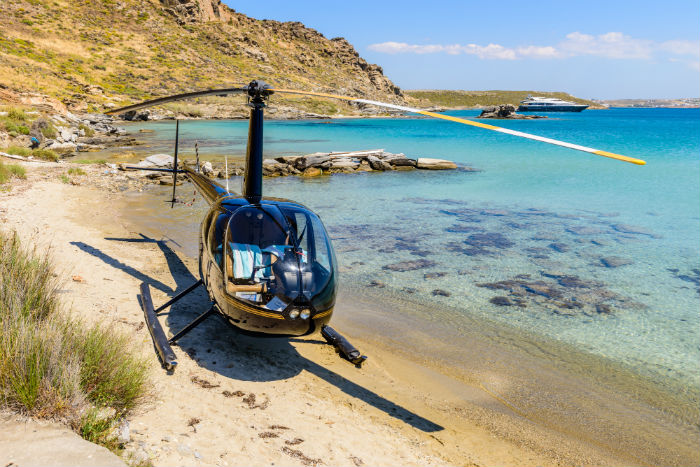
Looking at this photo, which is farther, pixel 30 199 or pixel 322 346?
pixel 30 199

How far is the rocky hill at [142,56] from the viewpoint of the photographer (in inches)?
2306

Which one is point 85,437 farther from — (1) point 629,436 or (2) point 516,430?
(1) point 629,436

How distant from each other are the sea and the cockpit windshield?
2.63 meters

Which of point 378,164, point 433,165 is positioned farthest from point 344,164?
point 433,165

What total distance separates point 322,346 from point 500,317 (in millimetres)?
3735

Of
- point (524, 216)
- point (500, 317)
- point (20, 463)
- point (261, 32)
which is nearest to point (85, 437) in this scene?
point (20, 463)

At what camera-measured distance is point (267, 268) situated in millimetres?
5543

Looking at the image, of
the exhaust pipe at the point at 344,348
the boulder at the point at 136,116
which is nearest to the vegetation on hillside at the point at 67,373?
the exhaust pipe at the point at 344,348

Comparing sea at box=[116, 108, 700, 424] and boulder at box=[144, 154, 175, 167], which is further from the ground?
boulder at box=[144, 154, 175, 167]

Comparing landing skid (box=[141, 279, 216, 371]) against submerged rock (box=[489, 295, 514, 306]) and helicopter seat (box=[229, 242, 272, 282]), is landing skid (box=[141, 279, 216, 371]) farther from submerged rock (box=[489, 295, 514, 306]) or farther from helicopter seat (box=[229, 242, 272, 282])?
submerged rock (box=[489, 295, 514, 306])

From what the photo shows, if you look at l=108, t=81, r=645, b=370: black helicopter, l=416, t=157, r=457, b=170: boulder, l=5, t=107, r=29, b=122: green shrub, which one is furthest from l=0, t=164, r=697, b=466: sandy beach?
l=5, t=107, r=29, b=122: green shrub

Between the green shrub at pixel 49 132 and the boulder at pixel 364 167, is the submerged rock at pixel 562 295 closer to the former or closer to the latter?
the boulder at pixel 364 167

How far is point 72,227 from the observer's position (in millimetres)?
11492

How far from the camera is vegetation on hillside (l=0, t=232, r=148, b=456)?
3.67m
